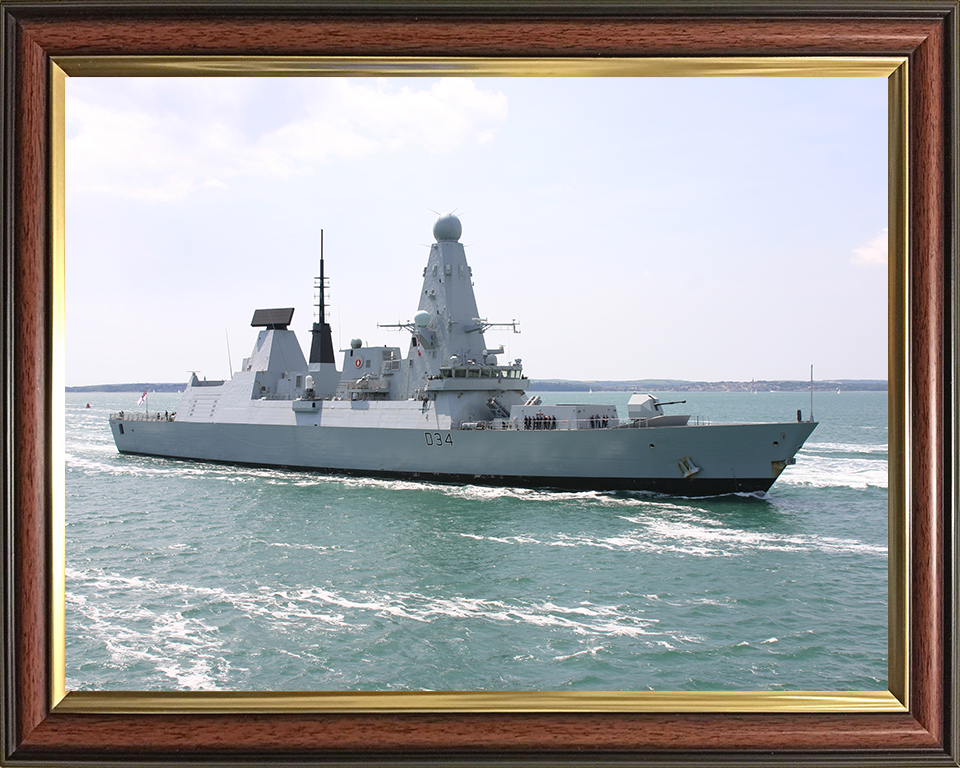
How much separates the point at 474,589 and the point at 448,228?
56.5 ft

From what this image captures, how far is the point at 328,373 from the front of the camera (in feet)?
99.6

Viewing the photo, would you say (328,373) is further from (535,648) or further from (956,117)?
(956,117)

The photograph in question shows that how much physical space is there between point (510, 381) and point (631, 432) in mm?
6058

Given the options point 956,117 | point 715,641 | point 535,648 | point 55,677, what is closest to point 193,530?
point 535,648

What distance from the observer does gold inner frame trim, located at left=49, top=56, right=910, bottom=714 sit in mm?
2533

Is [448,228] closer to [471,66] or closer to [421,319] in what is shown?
[421,319]

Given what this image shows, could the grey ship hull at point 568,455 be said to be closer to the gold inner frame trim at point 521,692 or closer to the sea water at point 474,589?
the sea water at point 474,589

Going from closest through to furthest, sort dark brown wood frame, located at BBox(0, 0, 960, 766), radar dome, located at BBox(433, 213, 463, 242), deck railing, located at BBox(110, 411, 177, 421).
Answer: dark brown wood frame, located at BBox(0, 0, 960, 766)
radar dome, located at BBox(433, 213, 463, 242)
deck railing, located at BBox(110, 411, 177, 421)

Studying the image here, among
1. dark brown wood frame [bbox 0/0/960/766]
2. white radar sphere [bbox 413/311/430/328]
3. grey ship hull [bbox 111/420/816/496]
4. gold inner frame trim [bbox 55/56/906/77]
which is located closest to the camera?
dark brown wood frame [bbox 0/0/960/766]

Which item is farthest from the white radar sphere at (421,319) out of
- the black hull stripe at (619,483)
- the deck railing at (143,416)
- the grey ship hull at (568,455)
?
the deck railing at (143,416)

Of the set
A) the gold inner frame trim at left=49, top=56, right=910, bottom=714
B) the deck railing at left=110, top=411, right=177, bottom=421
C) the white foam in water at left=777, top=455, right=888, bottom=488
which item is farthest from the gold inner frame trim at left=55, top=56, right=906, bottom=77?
the deck railing at left=110, top=411, right=177, bottom=421

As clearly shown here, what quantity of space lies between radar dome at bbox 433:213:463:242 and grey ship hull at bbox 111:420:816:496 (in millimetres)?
7887

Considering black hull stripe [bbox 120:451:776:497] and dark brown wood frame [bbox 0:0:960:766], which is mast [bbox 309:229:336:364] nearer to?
black hull stripe [bbox 120:451:776:497]

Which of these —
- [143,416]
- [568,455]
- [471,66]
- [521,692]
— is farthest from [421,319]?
[521,692]
